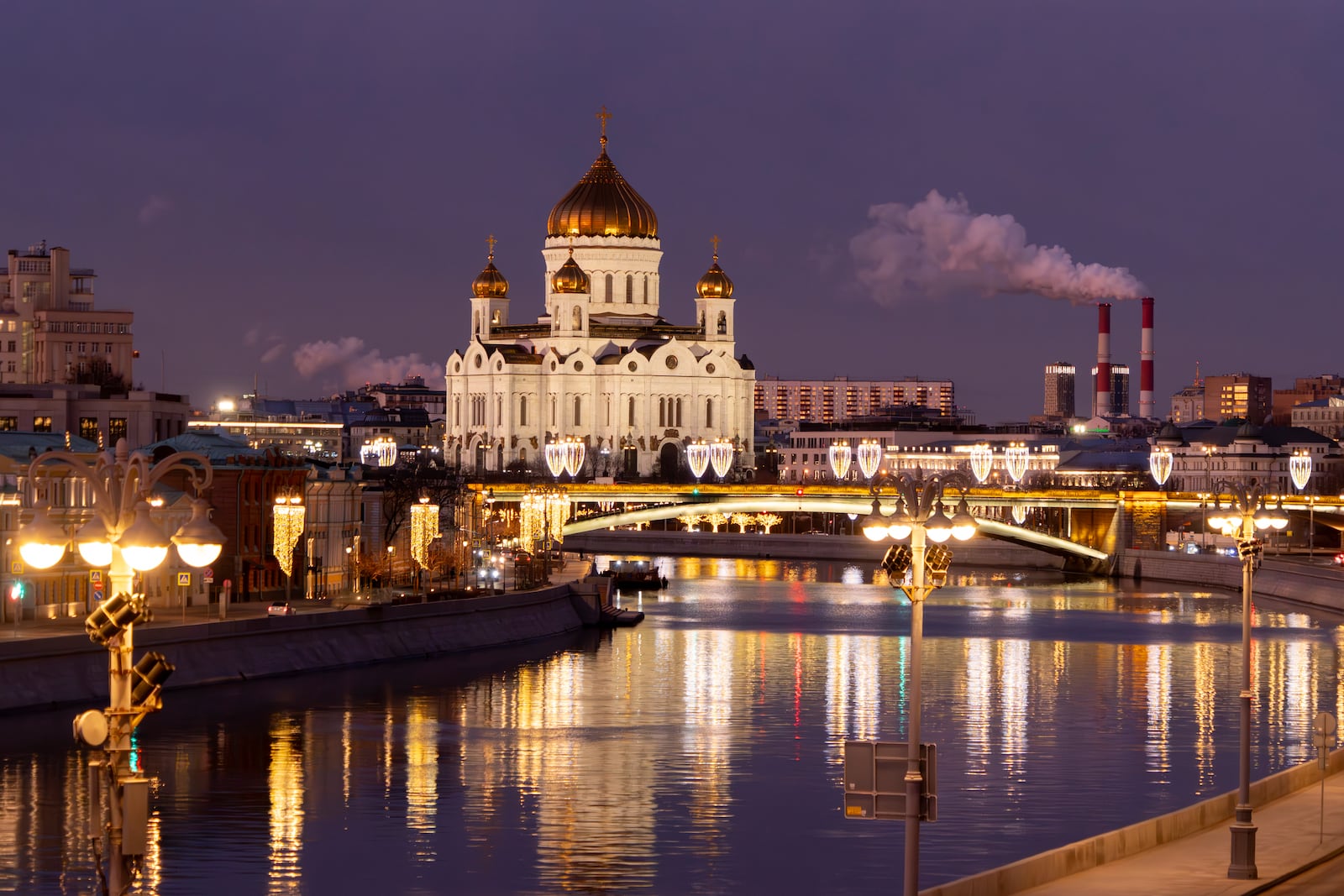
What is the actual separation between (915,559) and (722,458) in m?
100

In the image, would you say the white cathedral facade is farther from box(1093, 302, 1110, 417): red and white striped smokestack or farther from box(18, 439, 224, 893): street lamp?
box(18, 439, 224, 893): street lamp

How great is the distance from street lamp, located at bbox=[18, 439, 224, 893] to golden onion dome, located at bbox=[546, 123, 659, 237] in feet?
364

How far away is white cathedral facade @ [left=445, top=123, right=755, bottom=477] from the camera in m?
125

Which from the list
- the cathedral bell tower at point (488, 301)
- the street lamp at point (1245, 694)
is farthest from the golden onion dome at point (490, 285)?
the street lamp at point (1245, 694)

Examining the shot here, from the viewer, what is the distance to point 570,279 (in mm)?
124938

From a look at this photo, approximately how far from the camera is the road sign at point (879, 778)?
672 inches

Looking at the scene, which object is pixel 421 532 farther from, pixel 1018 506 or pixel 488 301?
pixel 488 301

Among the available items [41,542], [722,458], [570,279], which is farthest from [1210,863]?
[570,279]

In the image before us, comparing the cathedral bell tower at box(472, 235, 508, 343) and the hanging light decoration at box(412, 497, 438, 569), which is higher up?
the cathedral bell tower at box(472, 235, 508, 343)

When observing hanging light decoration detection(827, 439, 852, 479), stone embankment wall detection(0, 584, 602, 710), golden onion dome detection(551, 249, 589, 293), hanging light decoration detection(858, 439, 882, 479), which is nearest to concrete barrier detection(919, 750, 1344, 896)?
stone embankment wall detection(0, 584, 602, 710)

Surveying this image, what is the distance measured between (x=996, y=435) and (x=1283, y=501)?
73546mm

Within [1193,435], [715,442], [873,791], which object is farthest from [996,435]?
[873,791]

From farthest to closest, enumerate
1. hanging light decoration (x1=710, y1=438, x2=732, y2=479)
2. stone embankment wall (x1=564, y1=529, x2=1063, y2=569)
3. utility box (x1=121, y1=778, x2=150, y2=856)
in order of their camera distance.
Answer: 1. hanging light decoration (x1=710, y1=438, x2=732, y2=479)
2. stone embankment wall (x1=564, y1=529, x2=1063, y2=569)
3. utility box (x1=121, y1=778, x2=150, y2=856)

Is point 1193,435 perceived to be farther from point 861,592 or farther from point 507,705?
point 507,705
